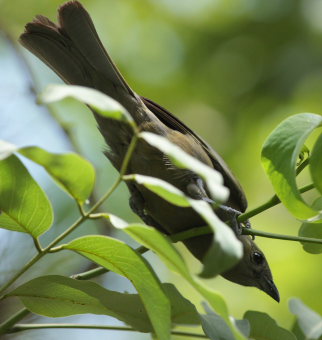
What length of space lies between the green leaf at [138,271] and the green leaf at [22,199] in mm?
132

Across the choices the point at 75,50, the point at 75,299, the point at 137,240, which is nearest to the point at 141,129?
the point at 75,50

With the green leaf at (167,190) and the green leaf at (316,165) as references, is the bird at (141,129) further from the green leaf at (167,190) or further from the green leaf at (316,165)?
the green leaf at (167,190)

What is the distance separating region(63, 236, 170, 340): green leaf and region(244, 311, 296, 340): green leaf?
616 millimetres

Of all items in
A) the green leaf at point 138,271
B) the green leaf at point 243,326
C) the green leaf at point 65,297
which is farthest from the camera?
the green leaf at point 65,297

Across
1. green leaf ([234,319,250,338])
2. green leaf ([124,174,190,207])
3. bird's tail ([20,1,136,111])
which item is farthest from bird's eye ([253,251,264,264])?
green leaf ([124,174,190,207])

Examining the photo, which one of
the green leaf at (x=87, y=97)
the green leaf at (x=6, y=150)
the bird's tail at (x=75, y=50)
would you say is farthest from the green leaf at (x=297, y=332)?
the bird's tail at (x=75, y=50)

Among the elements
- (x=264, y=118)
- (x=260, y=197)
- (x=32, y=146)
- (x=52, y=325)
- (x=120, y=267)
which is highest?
(x=32, y=146)

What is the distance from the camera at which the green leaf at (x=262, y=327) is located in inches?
102

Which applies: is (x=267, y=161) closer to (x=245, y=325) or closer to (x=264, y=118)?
(x=245, y=325)

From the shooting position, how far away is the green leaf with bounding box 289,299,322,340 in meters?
1.96

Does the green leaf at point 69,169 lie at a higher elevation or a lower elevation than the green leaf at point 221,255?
higher

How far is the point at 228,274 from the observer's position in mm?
4520

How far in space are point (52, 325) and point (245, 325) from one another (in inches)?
28.1

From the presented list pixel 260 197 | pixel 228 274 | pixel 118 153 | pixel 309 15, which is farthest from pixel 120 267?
pixel 309 15
